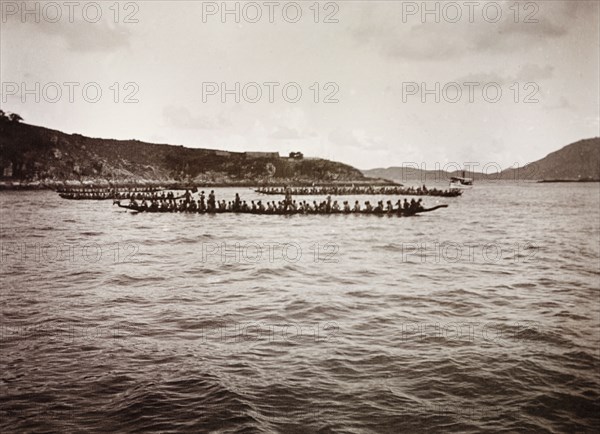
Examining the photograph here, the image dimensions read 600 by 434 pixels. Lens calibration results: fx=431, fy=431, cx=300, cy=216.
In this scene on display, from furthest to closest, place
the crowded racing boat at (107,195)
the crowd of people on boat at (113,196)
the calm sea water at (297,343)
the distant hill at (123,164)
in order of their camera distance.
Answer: the distant hill at (123,164), the crowded racing boat at (107,195), the crowd of people on boat at (113,196), the calm sea water at (297,343)

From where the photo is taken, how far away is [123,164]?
17138cm

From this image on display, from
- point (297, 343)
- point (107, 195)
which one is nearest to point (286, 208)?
point (297, 343)

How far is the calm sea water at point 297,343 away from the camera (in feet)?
24.5

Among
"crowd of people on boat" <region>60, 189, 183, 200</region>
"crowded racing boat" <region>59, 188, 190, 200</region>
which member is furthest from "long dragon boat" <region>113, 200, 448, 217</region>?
"crowded racing boat" <region>59, 188, 190, 200</region>

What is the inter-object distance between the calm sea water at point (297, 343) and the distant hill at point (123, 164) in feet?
363

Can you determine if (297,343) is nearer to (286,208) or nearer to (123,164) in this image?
(286,208)

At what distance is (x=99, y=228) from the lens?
118 ft

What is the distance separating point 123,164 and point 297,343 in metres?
177

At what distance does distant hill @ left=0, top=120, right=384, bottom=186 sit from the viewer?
12469cm

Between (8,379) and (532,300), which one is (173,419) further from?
(532,300)

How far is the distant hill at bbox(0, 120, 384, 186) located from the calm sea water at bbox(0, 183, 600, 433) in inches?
4359

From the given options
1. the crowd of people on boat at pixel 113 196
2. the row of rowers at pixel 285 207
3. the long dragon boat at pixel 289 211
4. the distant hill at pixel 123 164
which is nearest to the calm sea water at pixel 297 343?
the long dragon boat at pixel 289 211

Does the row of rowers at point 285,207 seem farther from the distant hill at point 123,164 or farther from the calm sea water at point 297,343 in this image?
the distant hill at point 123,164

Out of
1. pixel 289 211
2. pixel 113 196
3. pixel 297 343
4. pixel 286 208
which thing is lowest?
pixel 297 343
